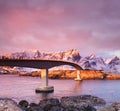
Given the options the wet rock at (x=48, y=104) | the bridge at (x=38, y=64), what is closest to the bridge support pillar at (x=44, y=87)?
the bridge at (x=38, y=64)

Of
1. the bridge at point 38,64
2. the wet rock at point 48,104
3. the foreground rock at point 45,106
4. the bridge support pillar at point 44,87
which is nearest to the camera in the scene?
the foreground rock at point 45,106

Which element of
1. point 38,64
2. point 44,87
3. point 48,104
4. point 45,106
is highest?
point 38,64

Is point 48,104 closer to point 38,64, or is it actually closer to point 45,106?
point 45,106

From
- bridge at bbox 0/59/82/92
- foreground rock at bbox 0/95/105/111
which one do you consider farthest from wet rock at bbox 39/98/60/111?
bridge at bbox 0/59/82/92

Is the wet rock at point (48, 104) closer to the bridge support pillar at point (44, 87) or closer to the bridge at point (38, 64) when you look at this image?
the bridge support pillar at point (44, 87)

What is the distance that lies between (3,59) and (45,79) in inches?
542

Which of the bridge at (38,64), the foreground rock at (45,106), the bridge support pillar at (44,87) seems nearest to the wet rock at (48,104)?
the foreground rock at (45,106)

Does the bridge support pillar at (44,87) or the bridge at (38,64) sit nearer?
the bridge support pillar at (44,87)

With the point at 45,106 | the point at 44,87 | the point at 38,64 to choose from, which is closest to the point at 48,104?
the point at 45,106

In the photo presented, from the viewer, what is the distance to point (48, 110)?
47.2 m

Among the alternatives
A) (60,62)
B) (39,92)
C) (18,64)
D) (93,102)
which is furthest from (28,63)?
(93,102)

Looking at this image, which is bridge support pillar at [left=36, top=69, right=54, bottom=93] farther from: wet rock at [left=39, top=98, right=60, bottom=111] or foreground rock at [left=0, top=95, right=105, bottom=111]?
wet rock at [left=39, top=98, right=60, bottom=111]

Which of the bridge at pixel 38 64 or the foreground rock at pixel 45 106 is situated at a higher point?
the bridge at pixel 38 64

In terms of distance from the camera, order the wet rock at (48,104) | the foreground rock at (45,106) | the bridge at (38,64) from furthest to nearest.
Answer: the bridge at (38,64)
the wet rock at (48,104)
the foreground rock at (45,106)
